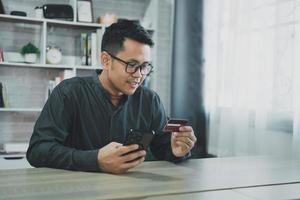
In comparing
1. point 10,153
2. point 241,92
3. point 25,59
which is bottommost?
point 10,153

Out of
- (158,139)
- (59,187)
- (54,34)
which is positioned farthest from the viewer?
(54,34)

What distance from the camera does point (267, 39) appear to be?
84.4 inches

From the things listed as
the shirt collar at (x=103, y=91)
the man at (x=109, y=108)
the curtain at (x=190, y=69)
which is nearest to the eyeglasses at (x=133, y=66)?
the man at (x=109, y=108)

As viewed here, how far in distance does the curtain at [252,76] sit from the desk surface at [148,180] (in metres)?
0.55

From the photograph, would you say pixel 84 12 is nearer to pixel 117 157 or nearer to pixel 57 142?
pixel 57 142

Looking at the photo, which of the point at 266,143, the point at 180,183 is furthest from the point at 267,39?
the point at 180,183

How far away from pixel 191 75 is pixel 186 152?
1.31m

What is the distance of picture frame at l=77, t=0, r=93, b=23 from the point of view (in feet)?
9.78

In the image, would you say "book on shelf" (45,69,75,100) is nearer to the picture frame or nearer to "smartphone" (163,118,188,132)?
the picture frame

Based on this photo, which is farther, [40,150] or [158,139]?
[158,139]

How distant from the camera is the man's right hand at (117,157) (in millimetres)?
1252

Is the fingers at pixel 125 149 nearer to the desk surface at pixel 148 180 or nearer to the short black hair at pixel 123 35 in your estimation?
the desk surface at pixel 148 180

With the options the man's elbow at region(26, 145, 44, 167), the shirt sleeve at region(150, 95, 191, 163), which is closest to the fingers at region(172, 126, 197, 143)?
the shirt sleeve at region(150, 95, 191, 163)

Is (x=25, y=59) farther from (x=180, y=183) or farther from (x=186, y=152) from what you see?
(x=180, y=183)
